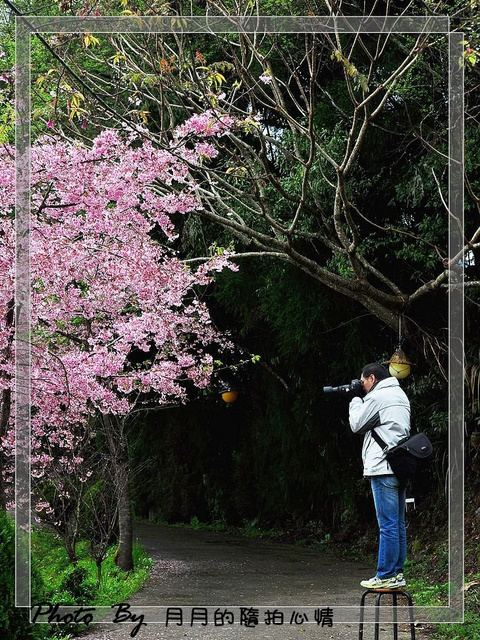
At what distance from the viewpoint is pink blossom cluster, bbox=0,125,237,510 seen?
19.2ft

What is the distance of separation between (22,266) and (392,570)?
348cm

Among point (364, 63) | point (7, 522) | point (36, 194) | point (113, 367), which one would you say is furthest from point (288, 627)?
point (364, 63)

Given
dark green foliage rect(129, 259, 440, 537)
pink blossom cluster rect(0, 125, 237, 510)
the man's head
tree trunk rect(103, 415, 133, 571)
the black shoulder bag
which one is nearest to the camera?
the black shoulder bag

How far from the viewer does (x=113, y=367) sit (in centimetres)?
648

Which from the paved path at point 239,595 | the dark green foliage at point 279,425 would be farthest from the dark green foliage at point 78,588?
the dark green foliage at point 279,425

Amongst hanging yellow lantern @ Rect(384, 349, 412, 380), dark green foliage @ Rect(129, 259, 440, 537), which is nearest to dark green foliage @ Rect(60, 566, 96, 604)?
hanging yellow lantern @ Rect(384, 349, 412, 380)

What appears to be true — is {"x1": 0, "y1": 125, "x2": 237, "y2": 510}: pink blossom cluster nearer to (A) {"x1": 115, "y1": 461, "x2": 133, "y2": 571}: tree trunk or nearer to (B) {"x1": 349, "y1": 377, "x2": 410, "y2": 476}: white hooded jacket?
(A) {"x1": 115, "y1": 461, "x2": 133, "y2": 571}: tree trunk

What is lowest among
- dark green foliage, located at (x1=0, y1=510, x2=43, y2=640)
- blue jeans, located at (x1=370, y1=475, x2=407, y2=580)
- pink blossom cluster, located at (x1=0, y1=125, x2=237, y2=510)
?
dark green foliage, located at (x1=0, y1=510, x2=43, y2=640)

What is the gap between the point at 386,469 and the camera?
3.56 meters

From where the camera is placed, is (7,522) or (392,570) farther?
(7,522)

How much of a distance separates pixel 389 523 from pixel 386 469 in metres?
0.25

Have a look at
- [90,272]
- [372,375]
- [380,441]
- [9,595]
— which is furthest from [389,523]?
[90,272]

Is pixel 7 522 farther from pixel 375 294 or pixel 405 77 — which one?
pixel 405 77

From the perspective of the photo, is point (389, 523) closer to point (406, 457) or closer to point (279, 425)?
point (406, 457)
